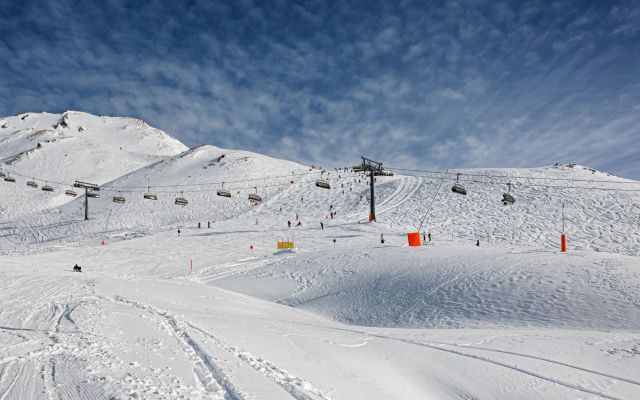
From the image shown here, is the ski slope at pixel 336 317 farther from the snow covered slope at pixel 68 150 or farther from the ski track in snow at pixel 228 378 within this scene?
the snow covered slope at pixel 68 150

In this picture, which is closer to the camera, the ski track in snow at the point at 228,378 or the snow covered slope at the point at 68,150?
the ski track in snow at the point at 228,378

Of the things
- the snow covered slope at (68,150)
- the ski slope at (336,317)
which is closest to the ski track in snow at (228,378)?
the ski slope at (336,317)

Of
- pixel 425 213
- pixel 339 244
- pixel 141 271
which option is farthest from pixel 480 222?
pixel 141 271

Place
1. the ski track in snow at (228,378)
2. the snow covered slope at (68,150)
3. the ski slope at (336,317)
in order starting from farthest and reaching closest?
the snow covered slope at (68,150), the ski slope at (336,317), the ski track in snow at (228,378)

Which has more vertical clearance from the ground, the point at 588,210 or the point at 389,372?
the point at 588,210

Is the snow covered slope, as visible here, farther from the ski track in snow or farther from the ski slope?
the ski track in snow

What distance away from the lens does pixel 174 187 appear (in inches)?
2840

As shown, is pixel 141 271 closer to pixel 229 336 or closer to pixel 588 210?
pixel 229 336

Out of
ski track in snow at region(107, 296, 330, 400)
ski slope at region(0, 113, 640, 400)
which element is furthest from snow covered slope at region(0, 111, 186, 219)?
ski track in snow at region(107, 296, 330, 400)

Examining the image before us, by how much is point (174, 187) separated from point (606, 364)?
7303 centimetres

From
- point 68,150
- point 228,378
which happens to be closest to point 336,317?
point 228,378

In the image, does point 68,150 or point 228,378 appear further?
point 68,150

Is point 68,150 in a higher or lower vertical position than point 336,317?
higher

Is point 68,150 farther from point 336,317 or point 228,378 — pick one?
point 228,378
